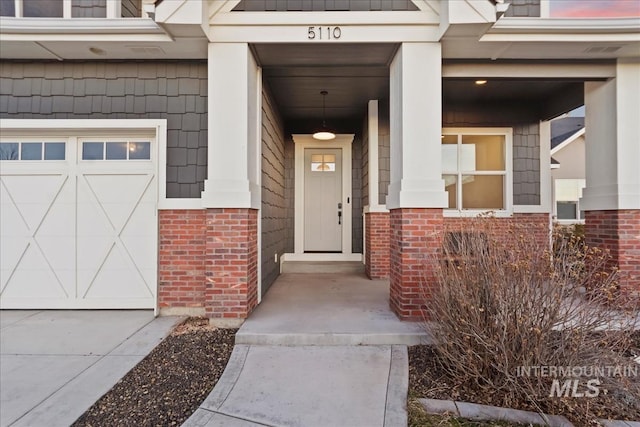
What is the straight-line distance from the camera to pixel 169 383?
2641mm

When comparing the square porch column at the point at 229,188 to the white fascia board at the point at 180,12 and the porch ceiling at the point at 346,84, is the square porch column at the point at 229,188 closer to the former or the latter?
the white fascia board at the point at 180,12

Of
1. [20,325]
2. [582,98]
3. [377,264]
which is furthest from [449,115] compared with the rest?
[20,325]

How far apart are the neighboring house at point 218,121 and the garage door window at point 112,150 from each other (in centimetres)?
2

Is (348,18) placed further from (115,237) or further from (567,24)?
(115,237)

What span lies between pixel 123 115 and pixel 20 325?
2.77 metres

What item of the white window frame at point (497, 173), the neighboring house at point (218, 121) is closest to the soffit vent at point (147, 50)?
the neighboring house at point (218, 121)

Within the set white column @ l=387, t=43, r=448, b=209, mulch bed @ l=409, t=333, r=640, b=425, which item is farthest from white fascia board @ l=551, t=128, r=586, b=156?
mulch bed @ l=409, t=333, r=640, b=425

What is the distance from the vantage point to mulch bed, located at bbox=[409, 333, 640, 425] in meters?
2.29

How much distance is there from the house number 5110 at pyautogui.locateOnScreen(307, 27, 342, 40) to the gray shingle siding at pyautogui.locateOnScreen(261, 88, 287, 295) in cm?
135

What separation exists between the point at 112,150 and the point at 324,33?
3150 mm

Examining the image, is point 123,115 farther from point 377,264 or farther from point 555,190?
point 555,190

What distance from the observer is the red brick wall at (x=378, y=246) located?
18.7ft

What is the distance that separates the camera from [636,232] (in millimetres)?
4055

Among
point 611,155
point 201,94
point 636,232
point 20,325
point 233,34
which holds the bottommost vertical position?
point 20,325
